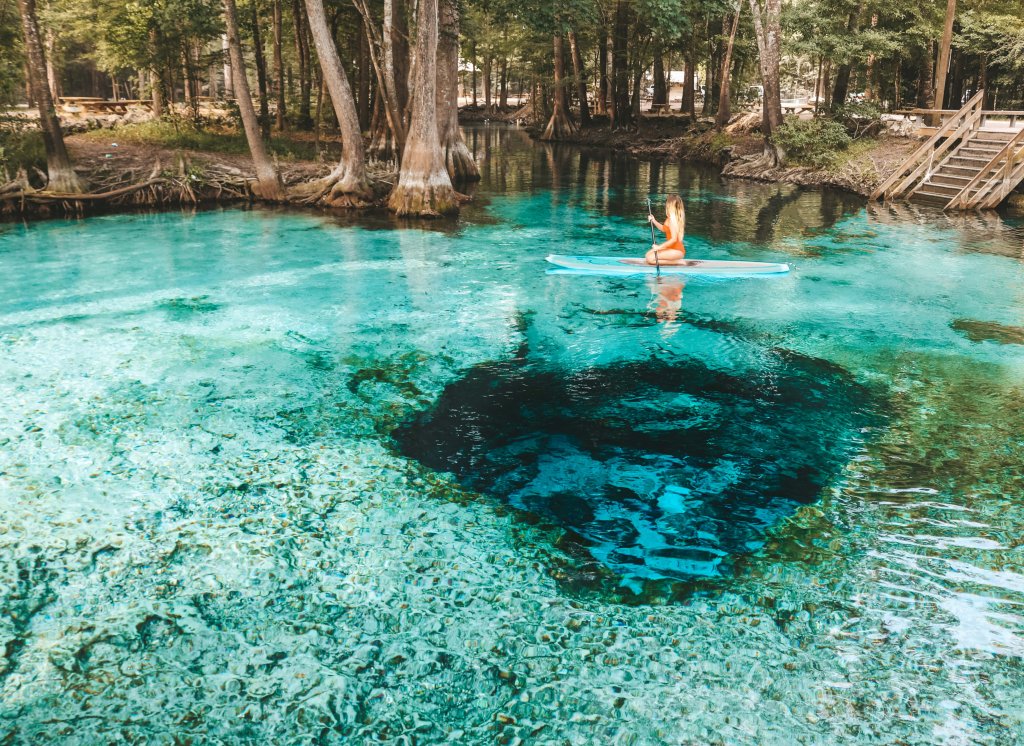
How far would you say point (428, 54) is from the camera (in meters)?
17.6

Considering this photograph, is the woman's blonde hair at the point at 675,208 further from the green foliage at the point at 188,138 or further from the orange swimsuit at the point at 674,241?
the green foliage at the point at 188,138

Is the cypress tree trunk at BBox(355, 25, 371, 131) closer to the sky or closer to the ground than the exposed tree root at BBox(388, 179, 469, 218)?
closer to the sky

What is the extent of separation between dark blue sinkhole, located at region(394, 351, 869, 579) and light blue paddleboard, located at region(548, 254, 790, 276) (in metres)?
3.75

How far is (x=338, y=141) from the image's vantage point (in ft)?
98.6

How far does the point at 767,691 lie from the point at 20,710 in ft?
12.9

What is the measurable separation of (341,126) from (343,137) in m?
0.27

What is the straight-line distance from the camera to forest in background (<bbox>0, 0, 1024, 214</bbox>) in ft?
61.8

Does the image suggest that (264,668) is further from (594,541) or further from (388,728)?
(594,541)

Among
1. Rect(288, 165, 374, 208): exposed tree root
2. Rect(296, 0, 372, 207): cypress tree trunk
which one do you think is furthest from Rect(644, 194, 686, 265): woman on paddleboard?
Rect(288, 165, 374, 208): exposed tree root

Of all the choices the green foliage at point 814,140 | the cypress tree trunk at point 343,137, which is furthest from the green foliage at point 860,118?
the cypress tree trunk at point 343,137

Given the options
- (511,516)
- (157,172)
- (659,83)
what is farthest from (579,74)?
(511,516)

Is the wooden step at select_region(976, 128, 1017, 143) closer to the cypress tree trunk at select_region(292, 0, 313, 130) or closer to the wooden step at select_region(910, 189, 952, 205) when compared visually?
the wooden step at select_region(910, 189, 952, 205)

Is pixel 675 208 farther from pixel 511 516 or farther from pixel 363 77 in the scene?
pixel 363 77

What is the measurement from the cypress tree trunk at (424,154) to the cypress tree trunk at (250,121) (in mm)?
3447
